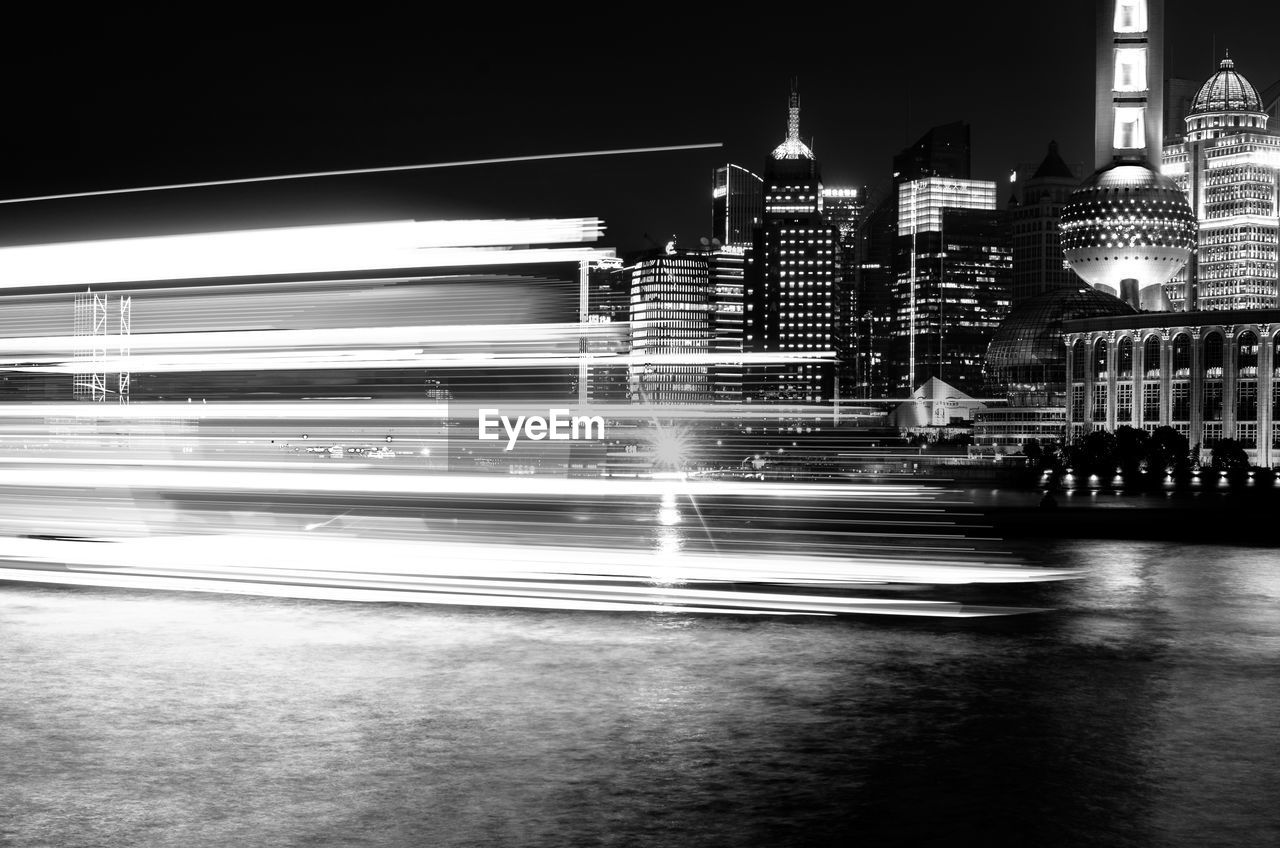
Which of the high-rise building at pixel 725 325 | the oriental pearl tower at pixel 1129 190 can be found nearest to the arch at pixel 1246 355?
the oriental pearl tower at pixel 1129 190

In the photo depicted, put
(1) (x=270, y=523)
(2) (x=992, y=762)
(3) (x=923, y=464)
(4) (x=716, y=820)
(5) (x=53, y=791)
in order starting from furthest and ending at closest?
1. (3) (x=923, y=464)
2. (1) (x=270, y=523)
3. (2) (x=992, y=762)
4. (5) (x=53, y=791)
5. (4) (x=716, y=820)

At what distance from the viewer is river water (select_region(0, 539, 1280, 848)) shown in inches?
254

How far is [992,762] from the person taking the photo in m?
7.63

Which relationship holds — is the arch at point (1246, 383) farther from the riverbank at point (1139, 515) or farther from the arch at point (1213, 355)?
the riverbank at point (1139, 515)

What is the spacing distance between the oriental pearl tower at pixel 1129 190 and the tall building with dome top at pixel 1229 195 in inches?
624

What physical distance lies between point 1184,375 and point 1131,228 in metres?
42.4

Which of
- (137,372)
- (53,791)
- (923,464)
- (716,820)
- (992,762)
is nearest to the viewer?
→ (716,820)

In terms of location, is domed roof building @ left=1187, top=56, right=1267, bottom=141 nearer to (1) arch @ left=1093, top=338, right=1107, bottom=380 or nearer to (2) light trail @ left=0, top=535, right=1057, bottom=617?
(1) arch @ left=1093, top=338, right=1107, bottom=380

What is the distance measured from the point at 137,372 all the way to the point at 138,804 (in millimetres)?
9316

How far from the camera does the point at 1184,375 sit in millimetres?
125438

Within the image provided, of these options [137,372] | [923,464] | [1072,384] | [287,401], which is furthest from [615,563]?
[1072,384]

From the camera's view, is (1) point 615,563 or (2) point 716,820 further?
(1) point 615,563

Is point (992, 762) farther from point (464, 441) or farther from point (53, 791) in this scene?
point (464, 441)

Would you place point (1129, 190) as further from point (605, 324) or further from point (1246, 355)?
point (605, 324)
